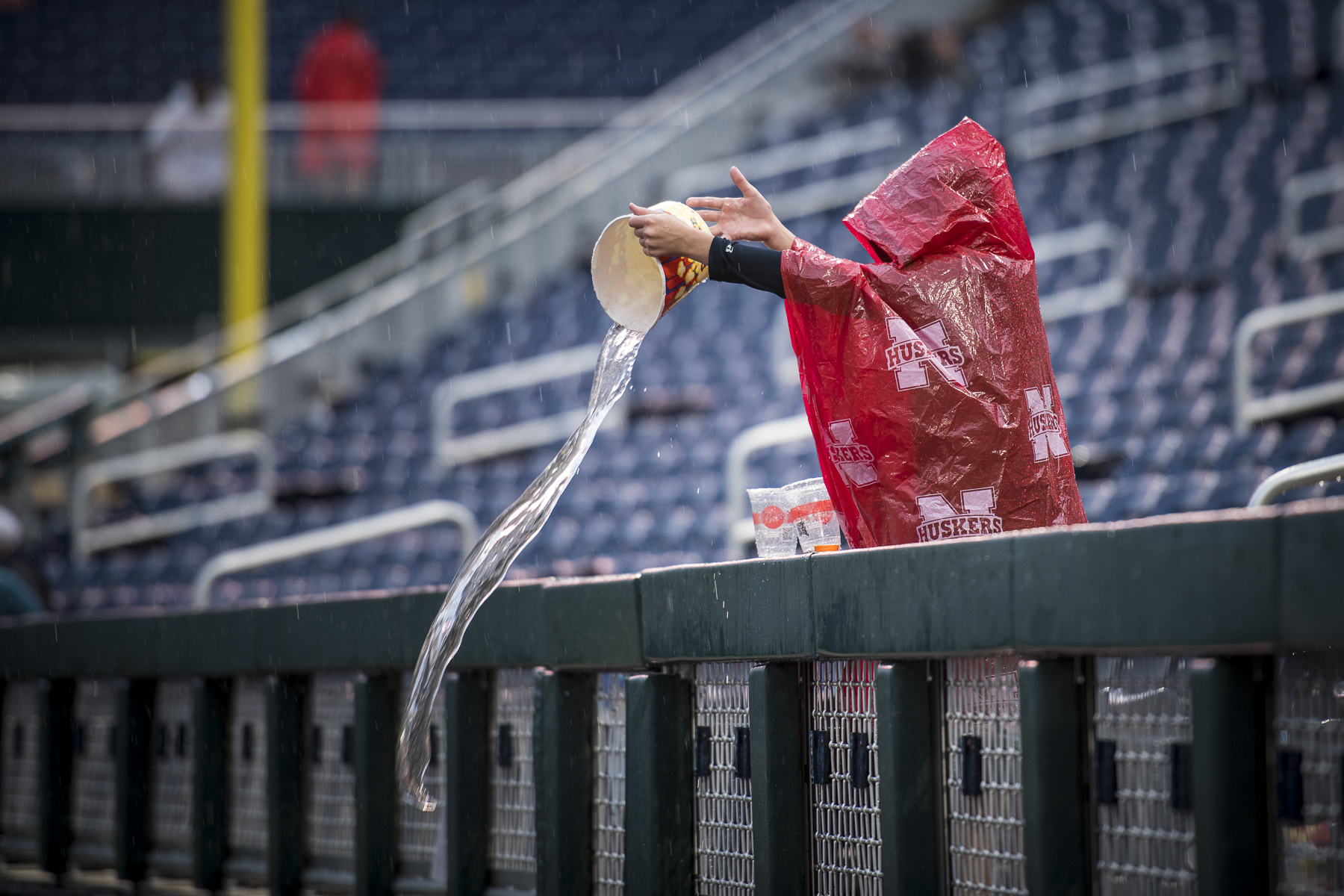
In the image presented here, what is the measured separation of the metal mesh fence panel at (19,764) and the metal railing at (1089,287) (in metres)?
5.52

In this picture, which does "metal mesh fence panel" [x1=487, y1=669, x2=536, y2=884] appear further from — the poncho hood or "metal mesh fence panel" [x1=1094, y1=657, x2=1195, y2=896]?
"metal mesh fence panel" [x1=1094, y1=657, x2=1195, y2=896]

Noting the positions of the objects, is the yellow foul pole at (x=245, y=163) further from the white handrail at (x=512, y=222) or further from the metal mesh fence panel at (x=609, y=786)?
the metal mesh fence panel at (x=609, y=786)

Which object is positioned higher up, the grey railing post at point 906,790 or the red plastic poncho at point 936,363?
the red plastic poncho at point 936,363

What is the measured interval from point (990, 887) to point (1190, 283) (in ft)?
21.9

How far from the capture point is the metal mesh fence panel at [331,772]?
13.6 feet

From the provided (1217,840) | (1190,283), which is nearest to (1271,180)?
(1190,283)

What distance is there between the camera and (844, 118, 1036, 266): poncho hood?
2986 millimetres

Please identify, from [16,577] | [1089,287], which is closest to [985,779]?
[16,577]

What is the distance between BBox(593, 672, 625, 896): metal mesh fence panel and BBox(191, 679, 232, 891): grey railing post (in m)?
1.55

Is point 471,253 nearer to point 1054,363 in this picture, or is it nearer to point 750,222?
point 1054,363

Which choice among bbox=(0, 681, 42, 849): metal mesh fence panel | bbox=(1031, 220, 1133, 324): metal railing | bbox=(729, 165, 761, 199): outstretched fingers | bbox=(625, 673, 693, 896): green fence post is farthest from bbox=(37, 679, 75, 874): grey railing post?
bbox=(1031, 220, 1133, 324): metal railing

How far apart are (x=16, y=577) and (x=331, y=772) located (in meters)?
2.64

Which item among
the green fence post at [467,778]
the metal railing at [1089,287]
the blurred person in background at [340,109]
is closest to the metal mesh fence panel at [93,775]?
the green fence post at [467,778]

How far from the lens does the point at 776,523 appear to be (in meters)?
3.18
